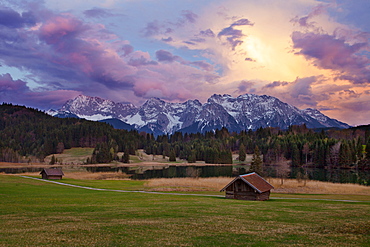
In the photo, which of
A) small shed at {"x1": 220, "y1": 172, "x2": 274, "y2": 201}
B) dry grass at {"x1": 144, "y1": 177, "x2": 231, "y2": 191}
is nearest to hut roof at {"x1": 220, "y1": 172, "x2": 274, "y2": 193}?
small shed at {"x1": 220, "y1": 172, "x2": 274, "y2": 201}

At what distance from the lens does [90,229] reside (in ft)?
63.0

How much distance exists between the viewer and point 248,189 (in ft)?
148

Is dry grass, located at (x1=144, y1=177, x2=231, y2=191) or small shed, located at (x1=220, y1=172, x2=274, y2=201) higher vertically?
small shed, located at (x1=220, y1=172, x2=274, y2=201)

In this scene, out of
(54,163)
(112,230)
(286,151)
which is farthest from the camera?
(286,151)

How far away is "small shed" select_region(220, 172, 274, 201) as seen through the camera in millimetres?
43938

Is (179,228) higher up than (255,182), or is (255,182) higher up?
(255,182)

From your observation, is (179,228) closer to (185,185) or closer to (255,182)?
(255,182)

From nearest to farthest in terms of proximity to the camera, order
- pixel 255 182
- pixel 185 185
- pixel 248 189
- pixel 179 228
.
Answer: pixel 179 228 < pixel 248 189 < pixel 255 182 < pixel 185 185

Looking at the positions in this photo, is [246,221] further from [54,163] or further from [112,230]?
[54,163]

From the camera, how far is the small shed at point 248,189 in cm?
4394

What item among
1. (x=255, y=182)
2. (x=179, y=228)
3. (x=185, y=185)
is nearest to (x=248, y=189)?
(x=255, y=182)

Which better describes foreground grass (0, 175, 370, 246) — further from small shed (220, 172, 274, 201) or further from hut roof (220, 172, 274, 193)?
small shed (220, 172, 274, 201)

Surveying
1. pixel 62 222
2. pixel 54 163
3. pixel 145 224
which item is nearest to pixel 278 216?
pixel 145 224

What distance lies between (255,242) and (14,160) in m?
202
